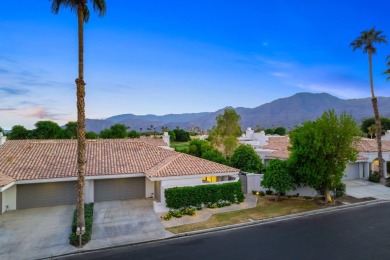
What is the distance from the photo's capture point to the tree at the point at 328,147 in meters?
20.5

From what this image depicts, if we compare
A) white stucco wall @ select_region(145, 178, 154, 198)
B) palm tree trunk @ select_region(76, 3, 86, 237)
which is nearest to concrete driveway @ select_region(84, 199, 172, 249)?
white stucco wall @ select_region(145, 178, 154, 198)

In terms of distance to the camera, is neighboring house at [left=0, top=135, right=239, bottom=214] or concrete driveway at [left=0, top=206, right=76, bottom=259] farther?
neighboring house at [left=0, top=135, right=239, bottom=214]

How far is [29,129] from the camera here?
2785 inches

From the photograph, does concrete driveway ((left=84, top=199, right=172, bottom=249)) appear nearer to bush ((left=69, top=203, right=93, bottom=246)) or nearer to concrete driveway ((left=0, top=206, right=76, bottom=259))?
bush ((left=69, top=203, right=93, bottom=246))

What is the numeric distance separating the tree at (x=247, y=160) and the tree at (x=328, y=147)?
278 inches

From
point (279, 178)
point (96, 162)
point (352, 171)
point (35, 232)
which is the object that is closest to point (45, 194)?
point (96, 162)

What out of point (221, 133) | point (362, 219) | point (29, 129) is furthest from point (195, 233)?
point (29, 129)

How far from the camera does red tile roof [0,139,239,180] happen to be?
21203 mm

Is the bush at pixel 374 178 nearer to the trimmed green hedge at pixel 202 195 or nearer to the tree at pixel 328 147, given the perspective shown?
the tree at pixel 328 147

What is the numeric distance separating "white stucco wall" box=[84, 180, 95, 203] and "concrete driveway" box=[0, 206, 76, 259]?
155 centimetres

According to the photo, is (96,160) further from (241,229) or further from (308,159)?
(308,159)

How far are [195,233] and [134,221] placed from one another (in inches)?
186

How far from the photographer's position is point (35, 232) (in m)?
15.6

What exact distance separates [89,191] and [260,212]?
14894 millimetres
